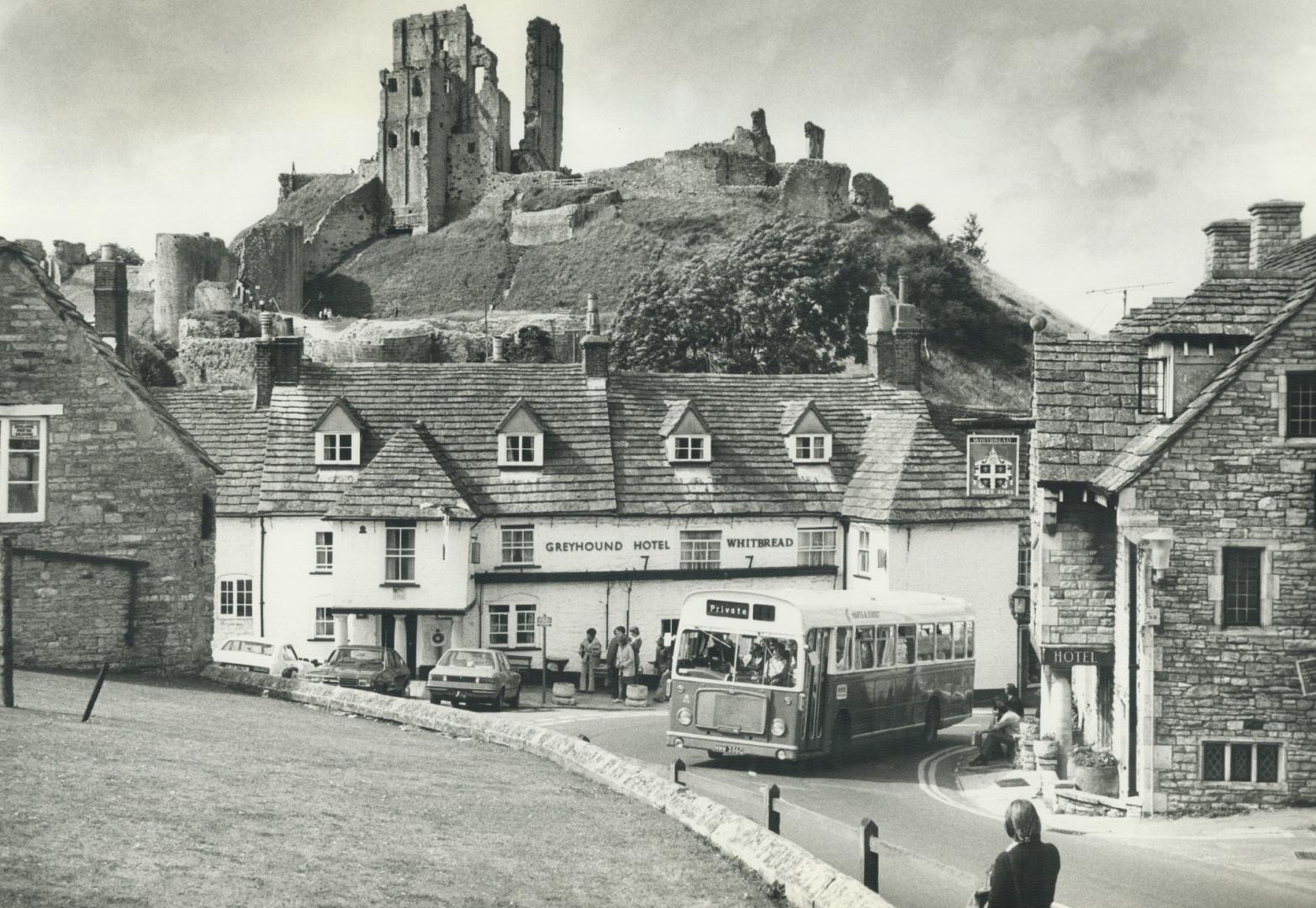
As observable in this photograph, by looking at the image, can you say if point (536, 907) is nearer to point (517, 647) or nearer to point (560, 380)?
point (517, 647)

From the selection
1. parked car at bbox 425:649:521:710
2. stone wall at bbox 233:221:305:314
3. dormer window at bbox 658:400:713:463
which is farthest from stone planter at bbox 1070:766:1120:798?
stone wall at bbox 233:221:305:314

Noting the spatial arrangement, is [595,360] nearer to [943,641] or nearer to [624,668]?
[624,668]

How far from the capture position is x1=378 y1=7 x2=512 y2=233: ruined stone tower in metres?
118

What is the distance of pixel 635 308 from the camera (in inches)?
2677

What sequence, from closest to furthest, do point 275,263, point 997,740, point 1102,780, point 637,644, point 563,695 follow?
point 1102,780
point 997,740
point 563,695
point 637,644
point 275,263

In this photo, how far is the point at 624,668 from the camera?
35.9 meters

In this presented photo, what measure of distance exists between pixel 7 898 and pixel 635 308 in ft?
193

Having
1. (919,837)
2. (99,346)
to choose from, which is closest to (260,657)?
(99,346)

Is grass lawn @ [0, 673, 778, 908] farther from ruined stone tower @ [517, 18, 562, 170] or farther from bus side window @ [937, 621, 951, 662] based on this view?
ruined stone tower @ [517, 18, 562, 170]

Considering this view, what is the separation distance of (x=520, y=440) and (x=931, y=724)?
49.8 ft

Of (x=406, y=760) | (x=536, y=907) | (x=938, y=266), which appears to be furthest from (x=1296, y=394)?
(x=938, y=266)

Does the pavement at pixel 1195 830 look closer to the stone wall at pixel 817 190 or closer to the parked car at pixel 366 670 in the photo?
the parked car at pixel 366 670

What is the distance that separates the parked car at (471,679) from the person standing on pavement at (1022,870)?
20717mm

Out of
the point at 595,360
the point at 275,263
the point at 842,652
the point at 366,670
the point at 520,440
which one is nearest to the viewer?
the point at 842,652
